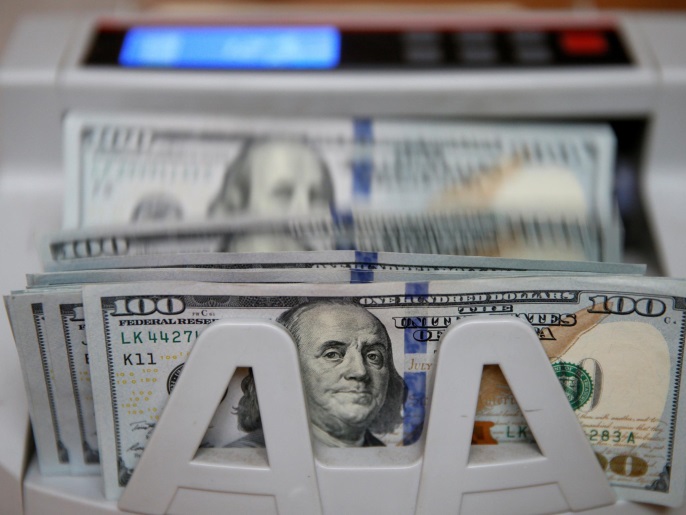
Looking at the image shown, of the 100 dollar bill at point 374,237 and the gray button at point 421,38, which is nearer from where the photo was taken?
the 100 dollar bill at point 374,237

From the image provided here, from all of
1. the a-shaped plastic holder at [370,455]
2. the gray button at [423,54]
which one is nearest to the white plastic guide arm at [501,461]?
the a-shaped plastic holder at [370,455]

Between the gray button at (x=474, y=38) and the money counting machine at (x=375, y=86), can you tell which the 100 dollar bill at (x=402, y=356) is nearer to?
the money counting machine at (x=375, y=86)

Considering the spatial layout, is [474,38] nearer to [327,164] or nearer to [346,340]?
[327,164]

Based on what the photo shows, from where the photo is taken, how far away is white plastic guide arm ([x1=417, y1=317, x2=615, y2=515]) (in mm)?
415

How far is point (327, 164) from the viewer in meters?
0.61

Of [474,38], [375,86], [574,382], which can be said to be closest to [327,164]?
[375,86]

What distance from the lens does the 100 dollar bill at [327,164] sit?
60 cm

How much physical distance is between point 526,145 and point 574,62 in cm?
8

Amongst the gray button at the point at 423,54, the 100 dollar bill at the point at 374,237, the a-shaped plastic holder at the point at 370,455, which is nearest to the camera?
the a-shaped plastic holder at the point at 370,455

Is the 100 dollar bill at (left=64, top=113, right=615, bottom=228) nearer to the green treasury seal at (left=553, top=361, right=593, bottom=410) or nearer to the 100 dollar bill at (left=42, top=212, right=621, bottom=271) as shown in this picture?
the 100 dollar bill at (left=42, top=212, right=621, bottom=271)

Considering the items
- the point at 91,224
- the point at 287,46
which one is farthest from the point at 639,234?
the point at 91,224

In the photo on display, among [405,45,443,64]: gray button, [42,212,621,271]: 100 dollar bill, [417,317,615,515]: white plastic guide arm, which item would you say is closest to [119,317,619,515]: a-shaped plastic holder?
[417,317,615,515]: white plastic guide arm

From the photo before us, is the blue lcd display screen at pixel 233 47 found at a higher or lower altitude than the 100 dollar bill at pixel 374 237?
higher

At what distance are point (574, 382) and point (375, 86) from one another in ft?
Answer: 0.95
